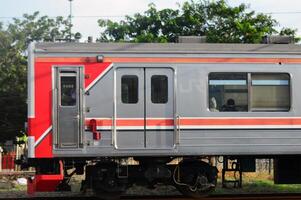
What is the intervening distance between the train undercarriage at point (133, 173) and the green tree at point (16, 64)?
177 inches

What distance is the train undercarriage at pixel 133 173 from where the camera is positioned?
1243cm

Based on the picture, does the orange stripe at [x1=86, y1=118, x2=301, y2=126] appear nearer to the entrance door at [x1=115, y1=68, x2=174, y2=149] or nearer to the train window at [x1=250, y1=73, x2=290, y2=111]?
the entrance door at [x1=115, y1=68, x2=174, y2=149]

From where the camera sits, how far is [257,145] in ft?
41.1

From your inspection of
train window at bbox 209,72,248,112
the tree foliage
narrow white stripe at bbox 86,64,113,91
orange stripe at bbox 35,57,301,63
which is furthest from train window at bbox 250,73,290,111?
the tree foliage

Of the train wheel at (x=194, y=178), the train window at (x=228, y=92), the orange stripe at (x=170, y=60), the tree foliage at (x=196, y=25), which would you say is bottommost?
the train wheel at (x=194, y=178)

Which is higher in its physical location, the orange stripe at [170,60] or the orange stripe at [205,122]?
the orange stripe at [170,60]

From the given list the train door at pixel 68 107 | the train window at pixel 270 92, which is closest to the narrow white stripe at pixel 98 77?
the train door at pixel 68 107

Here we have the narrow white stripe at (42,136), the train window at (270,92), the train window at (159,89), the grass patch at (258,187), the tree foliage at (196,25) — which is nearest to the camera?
the narrow white stripe at (42,136)

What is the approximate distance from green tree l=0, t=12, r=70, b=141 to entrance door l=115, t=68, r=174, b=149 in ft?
13.6

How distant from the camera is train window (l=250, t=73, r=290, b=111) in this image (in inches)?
498

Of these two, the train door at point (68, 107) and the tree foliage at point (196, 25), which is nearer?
the train door at point (68, 107)

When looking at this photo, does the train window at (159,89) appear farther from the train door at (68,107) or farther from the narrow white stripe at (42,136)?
the narrow white stripe at (42,136)

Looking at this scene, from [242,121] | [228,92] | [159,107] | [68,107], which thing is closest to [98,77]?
[68,107]

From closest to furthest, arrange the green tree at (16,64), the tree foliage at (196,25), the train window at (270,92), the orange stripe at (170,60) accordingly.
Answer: the orange stripe at (170,60)
the train window at (270,92)
the green tree at (16,64)
the tree foliage at (196,25)
